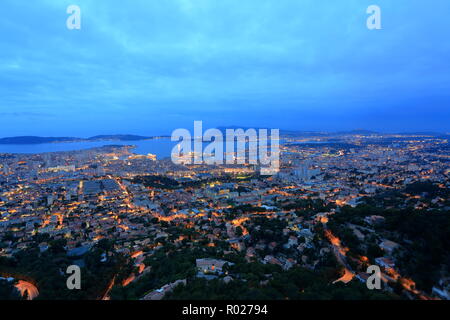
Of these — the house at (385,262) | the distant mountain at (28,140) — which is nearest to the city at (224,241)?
the house at (385,262)

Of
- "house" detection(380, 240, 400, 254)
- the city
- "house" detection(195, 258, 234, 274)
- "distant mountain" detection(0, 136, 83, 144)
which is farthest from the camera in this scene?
"distant mountain" detection(0, 136, 83, 144)

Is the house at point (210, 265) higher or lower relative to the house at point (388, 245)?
lower

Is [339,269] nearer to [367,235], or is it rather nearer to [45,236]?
[367,235]

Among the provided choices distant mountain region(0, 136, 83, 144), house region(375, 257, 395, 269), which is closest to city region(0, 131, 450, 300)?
house region(375, 257, 395, 269)

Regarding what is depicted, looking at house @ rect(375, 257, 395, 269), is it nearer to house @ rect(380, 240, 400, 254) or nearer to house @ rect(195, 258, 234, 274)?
house @ rect(380, 240, 400, 254)

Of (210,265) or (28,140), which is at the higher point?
(28,140)

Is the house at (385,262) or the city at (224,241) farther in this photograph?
the house at (385,262)

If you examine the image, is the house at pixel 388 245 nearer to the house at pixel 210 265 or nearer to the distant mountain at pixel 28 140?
the house at pixel 210 265

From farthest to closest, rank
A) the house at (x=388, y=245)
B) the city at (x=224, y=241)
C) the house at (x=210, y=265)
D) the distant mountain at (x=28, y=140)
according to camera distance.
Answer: the distant mountain at (x=28, y=140) → the house at (x=388, y=245) → the house at (x=210, y=265) → the city at (x=224, y=241)

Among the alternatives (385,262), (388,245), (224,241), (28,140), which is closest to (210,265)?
(224,241)

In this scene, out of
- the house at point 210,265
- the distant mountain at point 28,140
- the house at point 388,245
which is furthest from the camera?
the distant mountain at point 28,140

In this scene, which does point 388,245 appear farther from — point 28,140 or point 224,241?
point 28,140
